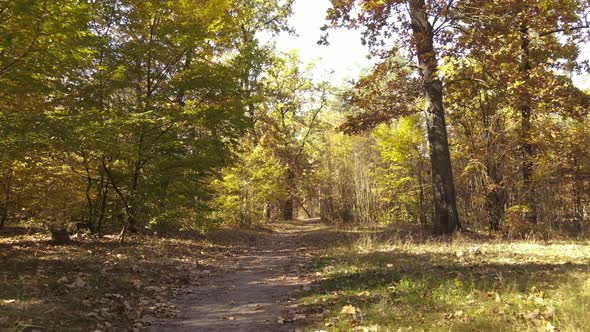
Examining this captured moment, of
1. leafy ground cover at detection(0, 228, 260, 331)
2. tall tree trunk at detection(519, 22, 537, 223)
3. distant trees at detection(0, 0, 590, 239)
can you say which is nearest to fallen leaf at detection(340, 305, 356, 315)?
leafy ground cover at detection(0, 228, 260, 331)

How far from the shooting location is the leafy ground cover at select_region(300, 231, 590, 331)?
4.27m

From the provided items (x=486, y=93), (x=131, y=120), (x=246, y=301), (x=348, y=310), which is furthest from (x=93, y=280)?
(x=486, y=93)

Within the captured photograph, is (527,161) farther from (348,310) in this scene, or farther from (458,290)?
(348,310)

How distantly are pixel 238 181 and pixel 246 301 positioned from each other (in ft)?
46.5

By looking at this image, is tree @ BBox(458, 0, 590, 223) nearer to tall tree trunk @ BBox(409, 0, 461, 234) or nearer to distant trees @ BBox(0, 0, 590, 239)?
distant trees @ BBox(0, 0, 590, 239)

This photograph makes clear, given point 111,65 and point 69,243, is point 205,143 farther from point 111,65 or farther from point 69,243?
point 69,243

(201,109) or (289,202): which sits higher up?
(201,109)

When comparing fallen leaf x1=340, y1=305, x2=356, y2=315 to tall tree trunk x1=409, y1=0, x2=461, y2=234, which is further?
tall tree trunk x1=409, y1=0, x2=461, y2=234

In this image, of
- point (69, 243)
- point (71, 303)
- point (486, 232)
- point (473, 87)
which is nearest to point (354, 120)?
point (473, 87)

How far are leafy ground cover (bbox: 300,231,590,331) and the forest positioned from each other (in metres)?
0.04

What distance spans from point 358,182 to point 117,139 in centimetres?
851

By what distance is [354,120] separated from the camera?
13.8 m

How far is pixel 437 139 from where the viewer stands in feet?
42.0

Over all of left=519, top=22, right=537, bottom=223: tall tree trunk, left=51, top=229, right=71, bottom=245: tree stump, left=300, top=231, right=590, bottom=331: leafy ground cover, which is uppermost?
left=519, top=22, right=537, bottom=223: tall tree trunk
